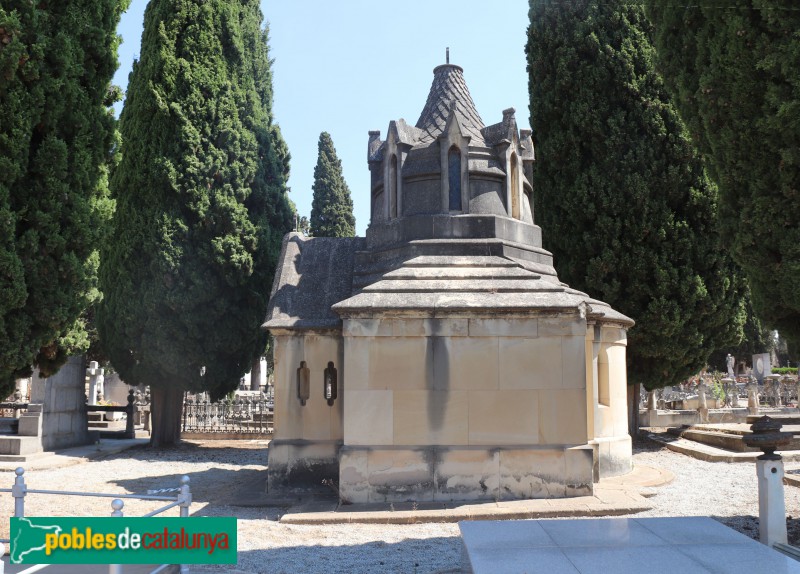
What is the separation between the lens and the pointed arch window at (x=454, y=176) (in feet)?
38.2

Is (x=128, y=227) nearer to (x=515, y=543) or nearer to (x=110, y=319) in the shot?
(x=110, y=319)

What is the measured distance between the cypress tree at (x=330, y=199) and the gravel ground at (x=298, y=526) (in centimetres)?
2055

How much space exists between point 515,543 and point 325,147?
110 feet

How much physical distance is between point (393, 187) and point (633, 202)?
682 cm

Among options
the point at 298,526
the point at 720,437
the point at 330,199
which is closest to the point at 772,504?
the point at 298,526

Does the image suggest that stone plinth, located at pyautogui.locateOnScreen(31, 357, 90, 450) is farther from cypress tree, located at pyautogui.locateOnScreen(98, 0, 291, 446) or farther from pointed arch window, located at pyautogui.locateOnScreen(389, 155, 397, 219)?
pointed arch window, located at pyautogui.locateOnScreen(389, 155, 397, 219)

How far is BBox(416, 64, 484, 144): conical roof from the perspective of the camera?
40.6 feet

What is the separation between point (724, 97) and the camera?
23.9 feet

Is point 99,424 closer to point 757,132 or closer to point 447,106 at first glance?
point 447,106

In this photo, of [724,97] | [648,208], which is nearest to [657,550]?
[724,97]

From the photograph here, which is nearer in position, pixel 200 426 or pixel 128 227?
pixel 128 227

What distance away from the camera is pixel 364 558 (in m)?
6.97

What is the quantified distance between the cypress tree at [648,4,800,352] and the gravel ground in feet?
9.16

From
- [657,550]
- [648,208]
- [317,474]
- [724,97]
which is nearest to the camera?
[657,550]
